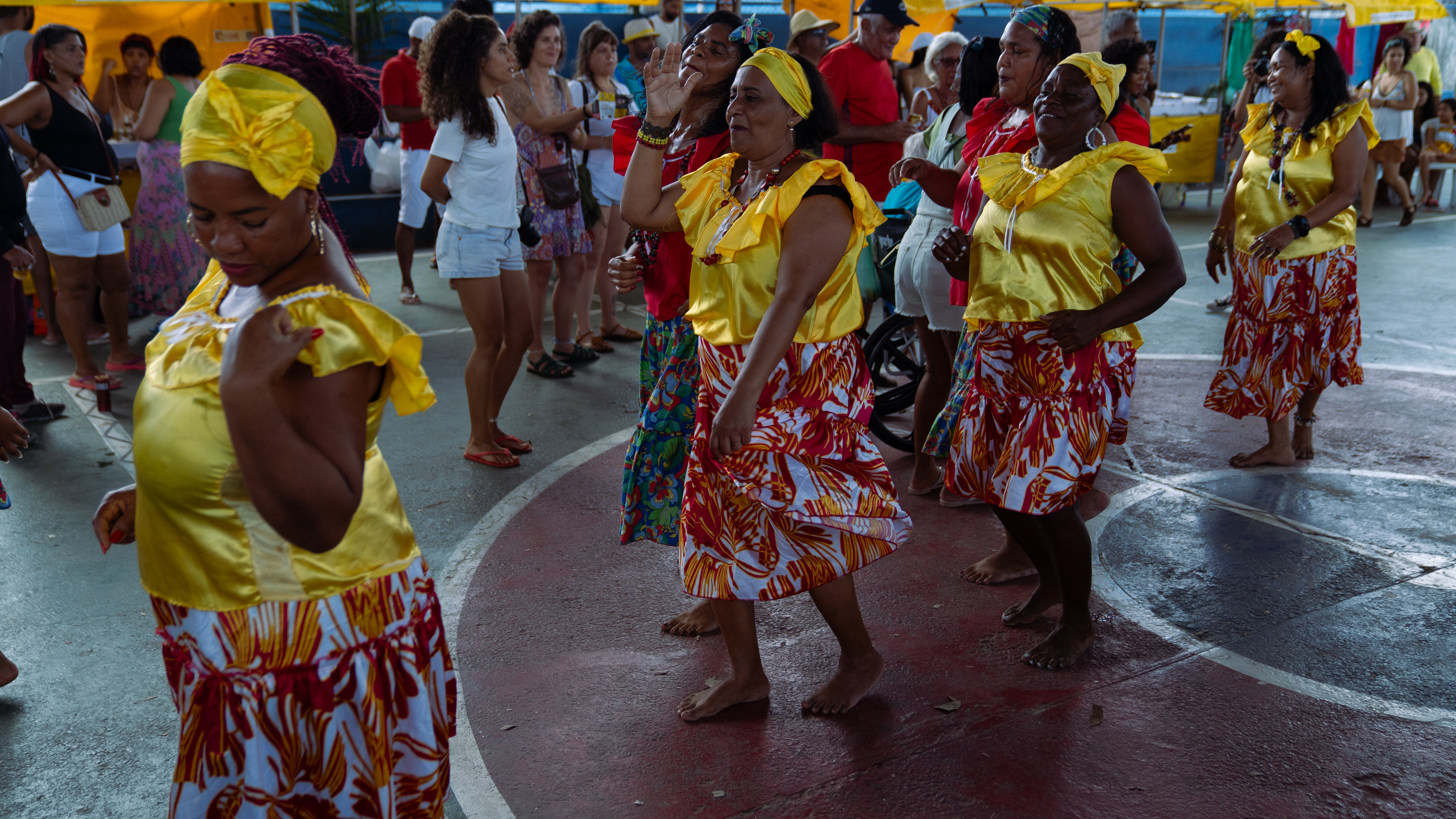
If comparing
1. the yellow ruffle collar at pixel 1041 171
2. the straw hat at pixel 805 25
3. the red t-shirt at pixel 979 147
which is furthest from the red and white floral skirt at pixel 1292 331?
the straw hat at pixel 805 25

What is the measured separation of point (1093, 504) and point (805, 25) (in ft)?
14.6

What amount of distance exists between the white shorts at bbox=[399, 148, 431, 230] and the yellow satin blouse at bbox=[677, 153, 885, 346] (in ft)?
19.9

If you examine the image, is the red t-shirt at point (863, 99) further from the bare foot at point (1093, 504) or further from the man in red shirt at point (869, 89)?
the bare foot at point (1093, 504)

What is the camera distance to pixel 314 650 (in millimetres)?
1784

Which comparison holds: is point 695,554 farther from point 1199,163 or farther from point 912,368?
point 1199,163

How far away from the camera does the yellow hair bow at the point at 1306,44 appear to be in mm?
4957

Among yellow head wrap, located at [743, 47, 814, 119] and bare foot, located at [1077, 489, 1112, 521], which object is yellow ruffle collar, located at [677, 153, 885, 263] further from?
bare foot, located at [1077, 489, 1112, 521]

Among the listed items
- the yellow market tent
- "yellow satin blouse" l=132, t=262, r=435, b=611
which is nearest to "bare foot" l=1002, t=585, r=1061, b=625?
"yellow satin blouse" l=132, t=262, r=435, b=611

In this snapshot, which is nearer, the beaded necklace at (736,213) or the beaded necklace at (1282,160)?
the beaded necklace at (736,213)

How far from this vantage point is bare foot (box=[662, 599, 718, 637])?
12.2 ft

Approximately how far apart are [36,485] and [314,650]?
4.23 metres

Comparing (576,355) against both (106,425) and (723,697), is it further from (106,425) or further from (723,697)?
(723,697)

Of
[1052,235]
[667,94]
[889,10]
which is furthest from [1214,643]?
[889,10]

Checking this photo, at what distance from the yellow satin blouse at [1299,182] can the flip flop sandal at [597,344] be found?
4.13 m
